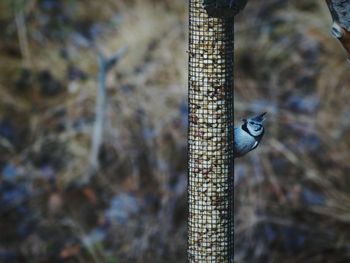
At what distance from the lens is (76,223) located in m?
7.21

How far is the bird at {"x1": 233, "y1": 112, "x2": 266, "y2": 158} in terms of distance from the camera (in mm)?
4305

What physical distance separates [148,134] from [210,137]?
3.47m

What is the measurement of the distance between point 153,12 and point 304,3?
1579 millimetres

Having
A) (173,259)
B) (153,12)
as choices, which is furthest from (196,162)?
(153,12)

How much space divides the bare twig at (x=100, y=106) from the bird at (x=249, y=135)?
10.1 ft

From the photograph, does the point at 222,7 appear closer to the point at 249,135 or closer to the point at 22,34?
the point at 249,135

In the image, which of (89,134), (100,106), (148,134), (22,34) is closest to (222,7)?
(100,106)

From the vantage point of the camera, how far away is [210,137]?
434 cm

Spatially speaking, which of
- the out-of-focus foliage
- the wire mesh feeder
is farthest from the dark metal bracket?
A: the out-of-focus foliage

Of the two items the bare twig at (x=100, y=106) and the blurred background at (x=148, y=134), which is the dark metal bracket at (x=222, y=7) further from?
the bare twig at (x=100, y=106)

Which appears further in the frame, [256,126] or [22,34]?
[22,34]

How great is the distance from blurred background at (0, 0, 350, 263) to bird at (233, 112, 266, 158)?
7.32ft

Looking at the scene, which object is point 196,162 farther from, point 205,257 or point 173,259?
point 173,259

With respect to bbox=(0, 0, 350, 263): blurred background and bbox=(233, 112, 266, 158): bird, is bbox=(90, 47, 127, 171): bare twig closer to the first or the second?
bbox=(0, 0, 350, 263): blurred background
